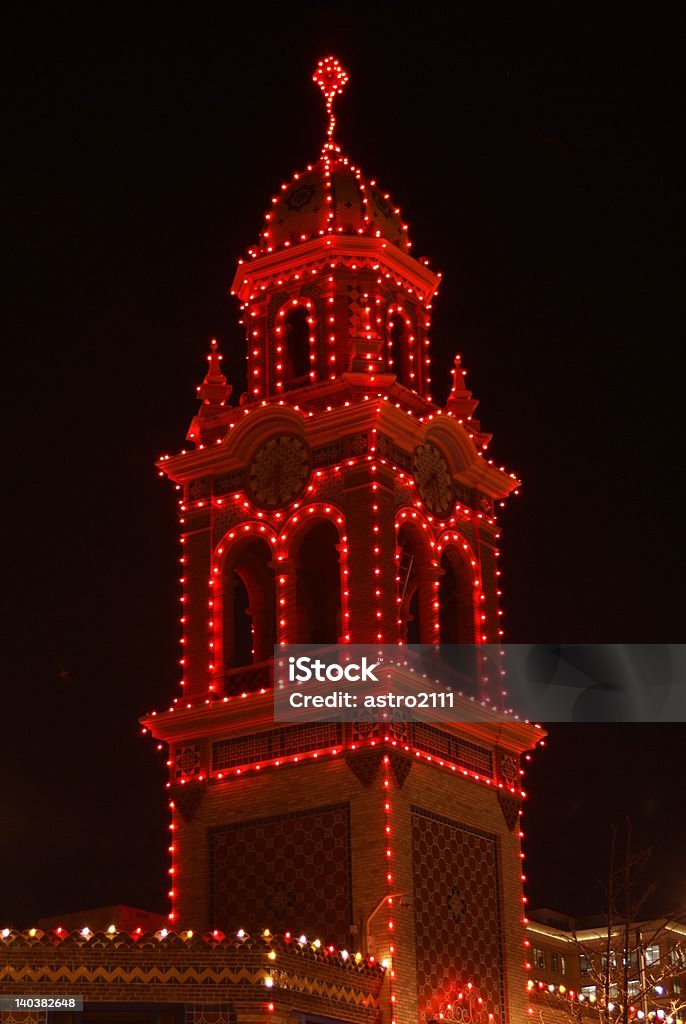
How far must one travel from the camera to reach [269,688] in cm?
4416

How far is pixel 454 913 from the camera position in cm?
4309

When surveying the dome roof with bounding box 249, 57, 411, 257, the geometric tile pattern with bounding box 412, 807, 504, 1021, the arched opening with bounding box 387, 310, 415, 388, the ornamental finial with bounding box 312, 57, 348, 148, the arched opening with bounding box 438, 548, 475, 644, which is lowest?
the geometric tile pattern with bounding box 412, 807, 504, 1021

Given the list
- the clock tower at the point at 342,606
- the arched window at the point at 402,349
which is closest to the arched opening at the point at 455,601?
the clock tower at the point at 342,606

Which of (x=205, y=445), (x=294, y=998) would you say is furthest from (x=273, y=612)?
(x=294, y=998)

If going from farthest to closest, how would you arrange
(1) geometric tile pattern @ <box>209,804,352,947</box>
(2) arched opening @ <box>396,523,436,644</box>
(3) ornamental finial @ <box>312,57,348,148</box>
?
1. (3) ornamental finial @ <box>312,57,348,148</box>
2. (2) arched opening @ <box>396,523,436,644</box>
3. (1) geometric tile pattern @ <box>209,804,352,947</box>

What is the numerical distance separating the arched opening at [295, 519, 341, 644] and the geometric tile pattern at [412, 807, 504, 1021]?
6.45 m

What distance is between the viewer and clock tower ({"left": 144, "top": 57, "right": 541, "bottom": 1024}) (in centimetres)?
4222

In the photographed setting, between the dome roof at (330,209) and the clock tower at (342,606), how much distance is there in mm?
66

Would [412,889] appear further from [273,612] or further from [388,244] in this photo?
A: [388,244]

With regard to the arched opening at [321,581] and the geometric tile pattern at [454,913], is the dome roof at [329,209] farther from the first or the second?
the geometric tile pattern at [454,913]

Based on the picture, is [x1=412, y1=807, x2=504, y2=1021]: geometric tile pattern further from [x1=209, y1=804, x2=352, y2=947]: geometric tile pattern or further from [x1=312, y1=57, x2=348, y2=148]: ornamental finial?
[x1=312, y1=57, x2=348, y2=148]: ornamental finial

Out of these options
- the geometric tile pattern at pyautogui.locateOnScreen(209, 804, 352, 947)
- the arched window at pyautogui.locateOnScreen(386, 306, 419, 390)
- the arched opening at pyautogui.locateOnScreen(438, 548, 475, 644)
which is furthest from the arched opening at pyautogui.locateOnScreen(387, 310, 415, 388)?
the geometric tile pattern at pyautogui.locateOnScreen(209, 804, 352, 947)

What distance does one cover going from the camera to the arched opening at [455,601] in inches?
1887

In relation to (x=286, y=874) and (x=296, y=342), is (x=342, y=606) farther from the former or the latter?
(x=296, y=342)
